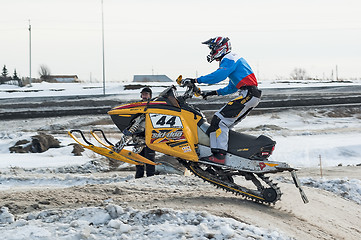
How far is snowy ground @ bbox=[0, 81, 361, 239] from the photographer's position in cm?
511

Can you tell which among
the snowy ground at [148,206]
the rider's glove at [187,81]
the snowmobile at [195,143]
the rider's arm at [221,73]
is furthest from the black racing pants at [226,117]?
the snowy ground at [148,206]

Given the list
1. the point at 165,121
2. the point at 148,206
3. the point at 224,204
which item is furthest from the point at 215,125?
the point at 148,206

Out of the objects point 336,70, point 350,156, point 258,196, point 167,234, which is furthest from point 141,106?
point 336,70

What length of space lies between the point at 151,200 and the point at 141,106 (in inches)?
60.8

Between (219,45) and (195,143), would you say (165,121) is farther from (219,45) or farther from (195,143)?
(219,45)

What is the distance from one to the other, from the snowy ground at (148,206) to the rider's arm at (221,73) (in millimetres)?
1733

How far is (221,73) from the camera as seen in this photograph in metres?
7.02

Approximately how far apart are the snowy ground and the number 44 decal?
1046 millimetres

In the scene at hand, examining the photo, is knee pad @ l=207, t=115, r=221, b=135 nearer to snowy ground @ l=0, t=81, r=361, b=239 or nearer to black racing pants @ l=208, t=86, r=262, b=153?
black racing pants @ l=208, t=86, r=262, b=153

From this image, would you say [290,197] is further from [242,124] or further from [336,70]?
[336,70]

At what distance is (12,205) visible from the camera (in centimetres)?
609

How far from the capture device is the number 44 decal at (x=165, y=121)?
7.20 metres

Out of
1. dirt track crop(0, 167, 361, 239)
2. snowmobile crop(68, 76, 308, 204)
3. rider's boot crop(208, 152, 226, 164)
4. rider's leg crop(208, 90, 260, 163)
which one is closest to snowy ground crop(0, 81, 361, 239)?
dirt track crop(0, 167, 361, 239)

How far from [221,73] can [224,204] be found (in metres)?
1.89
